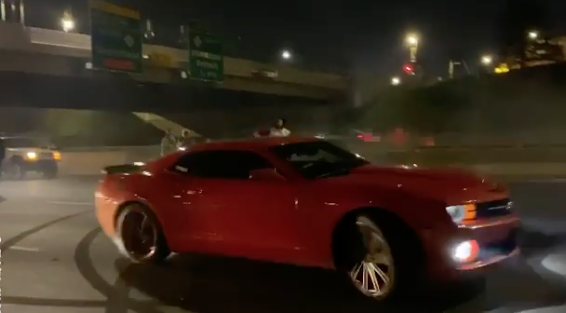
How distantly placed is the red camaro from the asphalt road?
28cm

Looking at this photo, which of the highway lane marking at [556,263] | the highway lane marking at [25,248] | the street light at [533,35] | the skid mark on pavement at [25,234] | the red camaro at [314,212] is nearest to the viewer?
the red camaro at [314,212]

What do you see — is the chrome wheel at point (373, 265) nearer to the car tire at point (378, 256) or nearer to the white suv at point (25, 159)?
the car tire at point (378, 256)

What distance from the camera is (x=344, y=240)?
6.74 metres

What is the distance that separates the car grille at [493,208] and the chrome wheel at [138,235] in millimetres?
3656

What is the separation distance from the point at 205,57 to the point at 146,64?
7015mm

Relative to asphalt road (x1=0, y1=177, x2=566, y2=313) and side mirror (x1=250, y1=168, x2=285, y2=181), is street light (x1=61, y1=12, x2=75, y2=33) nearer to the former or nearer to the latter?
asphalt road (x1=0, y1=177, x2=566, y2=313)

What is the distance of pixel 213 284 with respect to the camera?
7340 millimetres

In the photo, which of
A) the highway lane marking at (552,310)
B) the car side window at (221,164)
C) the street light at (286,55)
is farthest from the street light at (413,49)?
the street light at (286,55)

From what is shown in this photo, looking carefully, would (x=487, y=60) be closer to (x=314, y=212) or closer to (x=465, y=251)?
(x=314, y=212)

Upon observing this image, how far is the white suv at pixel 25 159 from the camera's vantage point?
83.1 feet

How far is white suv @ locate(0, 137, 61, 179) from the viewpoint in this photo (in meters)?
25.3

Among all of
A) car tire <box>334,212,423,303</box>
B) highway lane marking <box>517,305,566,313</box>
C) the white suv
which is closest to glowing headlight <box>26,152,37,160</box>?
the white suv

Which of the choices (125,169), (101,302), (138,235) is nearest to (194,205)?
(138,235)

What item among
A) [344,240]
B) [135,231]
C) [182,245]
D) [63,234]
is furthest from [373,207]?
[63,234]
